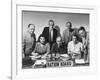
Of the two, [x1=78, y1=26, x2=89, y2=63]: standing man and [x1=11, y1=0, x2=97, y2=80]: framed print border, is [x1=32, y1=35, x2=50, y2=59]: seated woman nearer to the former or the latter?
[x1=11, y1=0, x2=97, y2=80]: framed print border

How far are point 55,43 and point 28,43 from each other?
0.62ft

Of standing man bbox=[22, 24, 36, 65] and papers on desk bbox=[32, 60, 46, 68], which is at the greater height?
standing man bbox=[22, 24, 36, 65]

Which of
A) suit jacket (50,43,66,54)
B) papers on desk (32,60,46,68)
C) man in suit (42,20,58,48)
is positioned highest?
man in suit (42,20,58,48)

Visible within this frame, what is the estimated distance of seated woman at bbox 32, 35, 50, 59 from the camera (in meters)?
1.23

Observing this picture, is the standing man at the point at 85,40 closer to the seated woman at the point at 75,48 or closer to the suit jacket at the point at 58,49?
the seated woman at the point at 75,48

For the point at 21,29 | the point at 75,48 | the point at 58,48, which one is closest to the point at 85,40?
the point at 75,48

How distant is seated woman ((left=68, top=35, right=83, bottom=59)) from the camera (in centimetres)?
130

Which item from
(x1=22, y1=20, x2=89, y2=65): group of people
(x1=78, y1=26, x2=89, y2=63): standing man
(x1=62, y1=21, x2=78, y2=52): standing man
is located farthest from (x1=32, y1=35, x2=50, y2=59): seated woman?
(x1=78, y1=26, x2=89, y2=63): standing man

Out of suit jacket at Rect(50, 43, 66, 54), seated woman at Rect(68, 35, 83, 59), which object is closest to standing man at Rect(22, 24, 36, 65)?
suit jacket at Rect(50, 43, 66, 54)

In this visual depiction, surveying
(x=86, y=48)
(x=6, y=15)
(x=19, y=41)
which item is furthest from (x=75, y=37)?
(x=6, y=15)

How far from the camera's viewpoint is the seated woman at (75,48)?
130cm

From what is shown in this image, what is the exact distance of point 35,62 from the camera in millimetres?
1229

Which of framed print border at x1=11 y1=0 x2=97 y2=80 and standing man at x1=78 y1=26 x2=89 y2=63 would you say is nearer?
framed print border at x1=11 y1=0 x2=97 y2=80

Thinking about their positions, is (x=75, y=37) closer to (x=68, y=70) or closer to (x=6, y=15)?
(x=68, y=70)
